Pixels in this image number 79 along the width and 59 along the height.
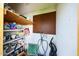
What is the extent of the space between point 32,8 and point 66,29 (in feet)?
1.40

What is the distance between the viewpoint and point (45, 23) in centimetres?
165

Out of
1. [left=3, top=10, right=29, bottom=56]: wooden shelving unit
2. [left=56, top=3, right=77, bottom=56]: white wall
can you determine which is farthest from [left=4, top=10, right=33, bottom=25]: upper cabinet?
[left=56, top=3, right=77, bottom=56]: white wall

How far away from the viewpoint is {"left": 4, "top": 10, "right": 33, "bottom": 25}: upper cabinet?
5.38ft

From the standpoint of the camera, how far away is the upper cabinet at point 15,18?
164cm

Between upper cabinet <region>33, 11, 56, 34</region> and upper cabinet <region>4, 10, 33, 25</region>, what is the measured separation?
0.22ft

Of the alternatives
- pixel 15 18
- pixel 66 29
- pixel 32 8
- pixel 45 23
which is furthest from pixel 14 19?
pixel 66 29

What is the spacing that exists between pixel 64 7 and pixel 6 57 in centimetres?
82

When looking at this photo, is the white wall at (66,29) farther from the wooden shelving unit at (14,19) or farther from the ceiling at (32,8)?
the wooden shelving unit at (14,19)

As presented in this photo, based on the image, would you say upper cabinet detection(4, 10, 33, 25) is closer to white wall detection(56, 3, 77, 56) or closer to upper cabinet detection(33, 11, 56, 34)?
upper cabinet detection(33, 11, 56, 34)

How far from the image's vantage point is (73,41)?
1.65 metres

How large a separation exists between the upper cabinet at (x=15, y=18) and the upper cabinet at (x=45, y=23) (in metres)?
0.07

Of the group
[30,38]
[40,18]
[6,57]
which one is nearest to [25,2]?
[40,18]

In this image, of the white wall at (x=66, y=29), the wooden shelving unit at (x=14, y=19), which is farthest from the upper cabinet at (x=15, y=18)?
the white wall at (x=66, y=29)

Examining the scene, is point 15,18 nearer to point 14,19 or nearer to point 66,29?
point 14,19
